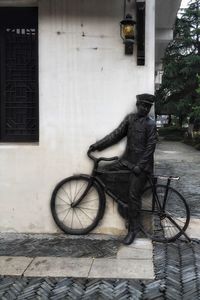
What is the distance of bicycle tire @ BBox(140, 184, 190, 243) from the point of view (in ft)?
21.1

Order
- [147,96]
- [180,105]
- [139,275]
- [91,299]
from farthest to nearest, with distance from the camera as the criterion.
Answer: [180,105]
[147,96]
[139,275]
[91,299]

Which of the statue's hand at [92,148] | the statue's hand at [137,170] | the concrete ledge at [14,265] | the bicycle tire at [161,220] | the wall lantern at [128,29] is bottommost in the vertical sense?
the concrete ledge at [14,265]

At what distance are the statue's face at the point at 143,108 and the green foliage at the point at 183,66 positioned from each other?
2888 centimetres

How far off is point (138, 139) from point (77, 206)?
125 cm

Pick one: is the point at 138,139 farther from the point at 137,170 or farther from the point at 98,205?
the point at 98,205

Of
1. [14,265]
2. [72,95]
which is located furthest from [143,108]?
[14,265]

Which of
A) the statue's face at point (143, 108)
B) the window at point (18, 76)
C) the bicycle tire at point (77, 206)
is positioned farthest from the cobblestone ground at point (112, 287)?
the window at point (18, 76)

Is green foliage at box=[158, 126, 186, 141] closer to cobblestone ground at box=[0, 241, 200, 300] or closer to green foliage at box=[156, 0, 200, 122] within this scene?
green foliage at box=[156, 0, 200, 122]

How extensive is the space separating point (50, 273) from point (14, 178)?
1804mm

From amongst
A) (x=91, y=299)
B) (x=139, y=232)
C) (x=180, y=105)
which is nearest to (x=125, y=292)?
(x=91, y=299)

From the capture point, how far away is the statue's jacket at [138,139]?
6312 millimetres

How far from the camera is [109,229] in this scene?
22.1 ft

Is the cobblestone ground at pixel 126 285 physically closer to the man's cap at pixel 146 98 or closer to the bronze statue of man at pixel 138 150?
the bronze statue of man at pixel 138 150

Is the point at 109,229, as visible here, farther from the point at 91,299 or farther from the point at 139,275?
the point at 91,299
